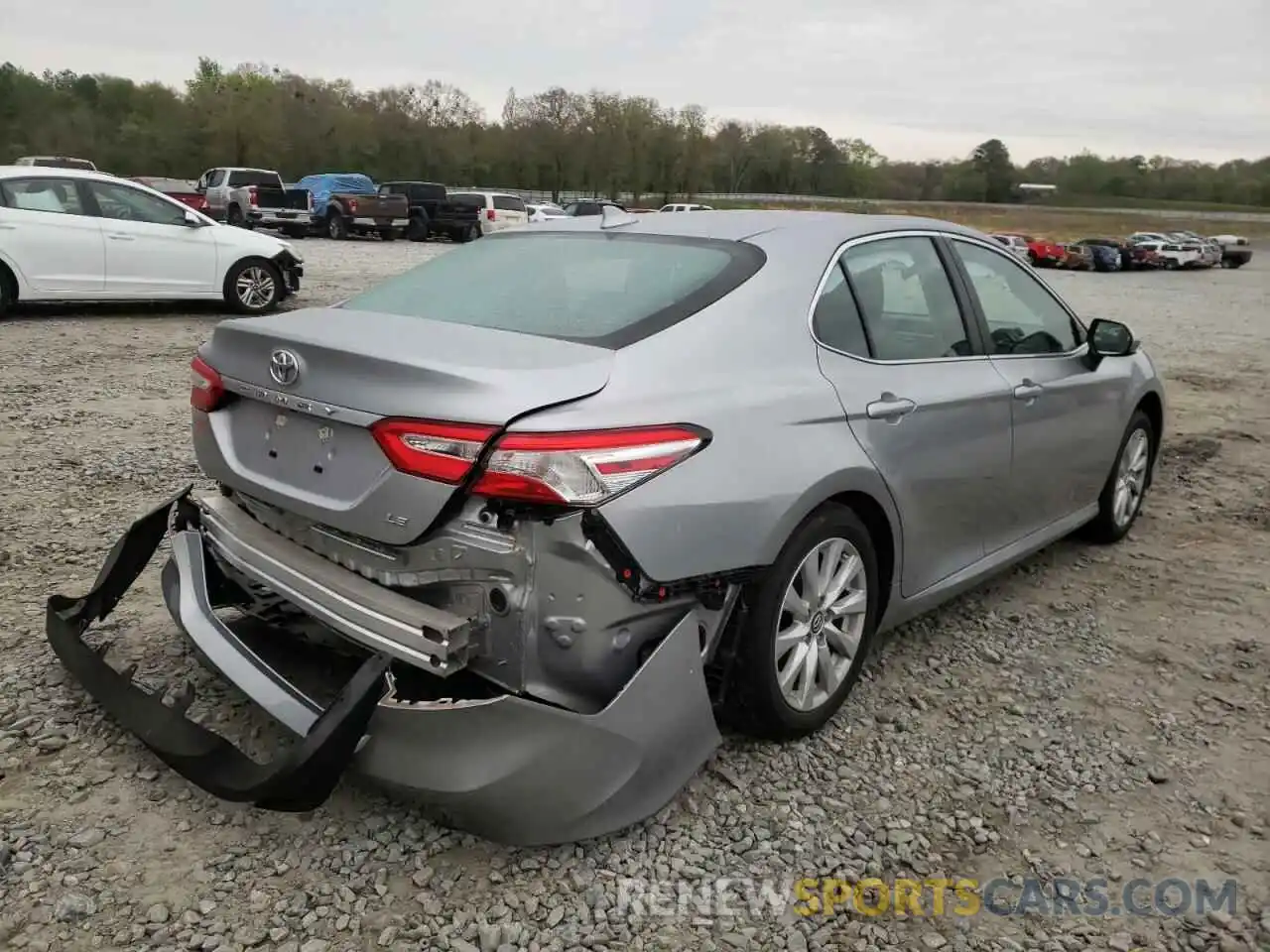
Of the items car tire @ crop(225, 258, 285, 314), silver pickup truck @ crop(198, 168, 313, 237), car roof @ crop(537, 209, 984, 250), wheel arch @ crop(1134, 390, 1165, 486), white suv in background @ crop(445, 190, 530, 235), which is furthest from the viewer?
white suv in background @ crop(445, 190, 530, 235)

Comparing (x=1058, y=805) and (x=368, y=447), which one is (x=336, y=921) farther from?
(x=1058, y=805)

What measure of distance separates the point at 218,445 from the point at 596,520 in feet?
4.29

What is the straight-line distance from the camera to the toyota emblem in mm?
2697

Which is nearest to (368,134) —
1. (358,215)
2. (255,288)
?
(358,215)

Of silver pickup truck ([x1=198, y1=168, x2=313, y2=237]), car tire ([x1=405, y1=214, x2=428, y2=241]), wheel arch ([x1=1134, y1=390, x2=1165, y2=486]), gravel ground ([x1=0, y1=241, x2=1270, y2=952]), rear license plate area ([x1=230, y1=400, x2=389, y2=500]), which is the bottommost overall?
car tire ([x1=405, y1=214, x2=428, y2=241])

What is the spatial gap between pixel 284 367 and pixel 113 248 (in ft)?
31.7

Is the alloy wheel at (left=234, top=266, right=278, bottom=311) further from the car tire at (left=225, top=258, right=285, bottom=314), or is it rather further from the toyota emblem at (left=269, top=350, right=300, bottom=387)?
the toyota emblem at (left=269, top=350, right=300, bottom=387)

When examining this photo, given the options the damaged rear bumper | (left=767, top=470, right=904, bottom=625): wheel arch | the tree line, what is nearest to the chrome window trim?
(left=767, top=470, right=904, bottom=625): wheel arch

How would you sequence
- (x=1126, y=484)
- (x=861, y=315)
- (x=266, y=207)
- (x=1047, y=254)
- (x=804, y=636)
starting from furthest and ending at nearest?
(x=1047, y=254) → (x=266, y=207) → (x=1126, y=484) → (x=861, y=315) → (x=804, y=636)

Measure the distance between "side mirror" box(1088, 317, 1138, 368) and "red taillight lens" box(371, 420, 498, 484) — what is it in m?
3.35

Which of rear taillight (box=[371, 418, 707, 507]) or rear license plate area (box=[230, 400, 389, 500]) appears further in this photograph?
rear license plate area (box=[230, 400, 389, 500])

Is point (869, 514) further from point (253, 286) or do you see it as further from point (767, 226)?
point (253, 286)

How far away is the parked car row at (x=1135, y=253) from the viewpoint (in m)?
39.0

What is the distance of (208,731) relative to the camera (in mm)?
2701
